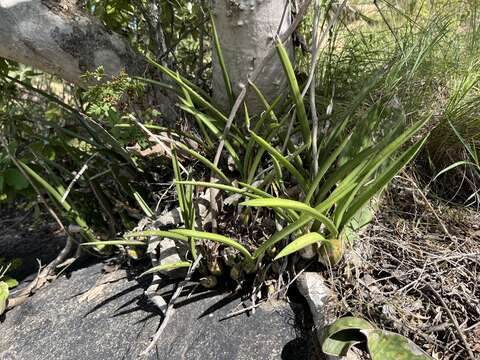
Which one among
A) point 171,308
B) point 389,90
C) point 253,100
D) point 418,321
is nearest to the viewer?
point 418,321

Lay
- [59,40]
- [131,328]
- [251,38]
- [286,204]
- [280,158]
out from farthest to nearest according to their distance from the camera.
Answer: [59,40], [251,38], [131,328], [280,158], [286,204]

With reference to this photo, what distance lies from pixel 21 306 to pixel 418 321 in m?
1.03

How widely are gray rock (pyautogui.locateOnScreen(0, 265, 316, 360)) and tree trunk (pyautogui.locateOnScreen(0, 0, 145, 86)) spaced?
0.65 metres

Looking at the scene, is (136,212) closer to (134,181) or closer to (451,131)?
(134,181)

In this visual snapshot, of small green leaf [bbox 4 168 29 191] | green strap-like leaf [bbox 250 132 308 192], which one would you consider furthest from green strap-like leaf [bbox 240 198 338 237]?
small green leaf [bbox 4 168 29 191]

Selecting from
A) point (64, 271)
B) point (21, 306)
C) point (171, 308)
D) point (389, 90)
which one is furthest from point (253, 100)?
point (21, 306)

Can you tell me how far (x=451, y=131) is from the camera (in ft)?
3.44

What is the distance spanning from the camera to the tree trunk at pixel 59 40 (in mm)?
1133

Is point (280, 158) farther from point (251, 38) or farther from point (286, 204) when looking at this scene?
point (251, 38)

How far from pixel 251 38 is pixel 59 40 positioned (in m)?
0.58

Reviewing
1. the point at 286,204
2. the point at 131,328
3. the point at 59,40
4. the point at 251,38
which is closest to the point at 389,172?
the point at 286,204

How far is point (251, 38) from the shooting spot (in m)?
1.03

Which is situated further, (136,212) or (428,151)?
(136,212)

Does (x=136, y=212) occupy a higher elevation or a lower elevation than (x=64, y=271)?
higher
